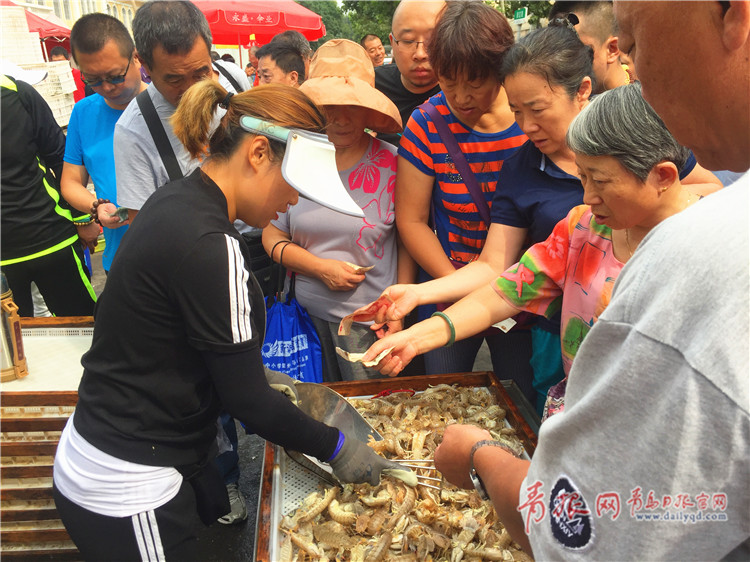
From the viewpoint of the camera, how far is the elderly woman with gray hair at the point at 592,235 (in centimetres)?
156

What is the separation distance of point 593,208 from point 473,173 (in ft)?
2.83

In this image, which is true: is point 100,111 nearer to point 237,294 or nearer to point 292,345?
point 292,345

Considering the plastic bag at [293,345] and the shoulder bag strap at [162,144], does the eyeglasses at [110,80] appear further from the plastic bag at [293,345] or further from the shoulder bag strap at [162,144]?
the plastic bag at [293,345]

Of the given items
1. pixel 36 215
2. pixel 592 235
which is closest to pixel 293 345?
pixel 592 235

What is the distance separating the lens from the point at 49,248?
3.37 m

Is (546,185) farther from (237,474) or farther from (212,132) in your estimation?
(237,474)

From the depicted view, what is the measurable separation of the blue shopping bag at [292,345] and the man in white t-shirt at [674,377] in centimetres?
189

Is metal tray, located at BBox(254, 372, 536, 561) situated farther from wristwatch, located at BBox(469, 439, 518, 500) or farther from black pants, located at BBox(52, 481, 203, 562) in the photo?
wristwatch, located at BBox(469, 439, 518, 500)

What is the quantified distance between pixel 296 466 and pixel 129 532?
1.56 ft

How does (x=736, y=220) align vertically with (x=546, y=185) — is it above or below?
above

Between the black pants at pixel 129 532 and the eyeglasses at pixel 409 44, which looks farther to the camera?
the eyeglasses at pixel 409 44

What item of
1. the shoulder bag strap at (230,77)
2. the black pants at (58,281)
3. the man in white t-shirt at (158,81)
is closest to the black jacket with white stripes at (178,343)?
the man in white t-shirt at (158,81)

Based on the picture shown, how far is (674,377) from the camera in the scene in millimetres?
583

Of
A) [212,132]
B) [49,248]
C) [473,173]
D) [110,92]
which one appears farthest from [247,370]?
[49,248]
